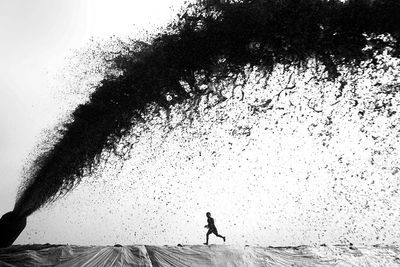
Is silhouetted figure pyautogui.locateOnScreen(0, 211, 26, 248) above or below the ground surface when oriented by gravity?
above

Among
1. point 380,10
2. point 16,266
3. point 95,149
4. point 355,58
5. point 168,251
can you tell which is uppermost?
point 380,10

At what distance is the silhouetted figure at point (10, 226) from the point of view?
407 inches

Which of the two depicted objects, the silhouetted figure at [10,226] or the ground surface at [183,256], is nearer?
the ground surface at [183,256]

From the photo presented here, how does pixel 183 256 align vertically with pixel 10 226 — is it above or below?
below

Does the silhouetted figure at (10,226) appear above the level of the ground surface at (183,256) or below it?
above

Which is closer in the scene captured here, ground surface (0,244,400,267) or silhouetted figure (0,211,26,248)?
ground surface (0,244,400,267)

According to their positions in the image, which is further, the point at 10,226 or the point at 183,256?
the point at 10,226

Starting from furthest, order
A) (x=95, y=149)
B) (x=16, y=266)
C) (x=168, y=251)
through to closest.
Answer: (x=95, y=149) < (x=168, y=251) < (x=16, y=266)

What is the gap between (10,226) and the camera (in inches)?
420

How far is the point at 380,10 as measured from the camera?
25.1ft

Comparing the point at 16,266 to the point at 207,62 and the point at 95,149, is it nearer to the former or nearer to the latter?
the point at 95,149

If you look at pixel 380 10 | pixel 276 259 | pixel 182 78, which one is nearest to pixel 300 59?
pixel 380 10

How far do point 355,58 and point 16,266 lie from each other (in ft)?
32.3

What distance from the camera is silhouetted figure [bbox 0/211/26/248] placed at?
10.3 metres
